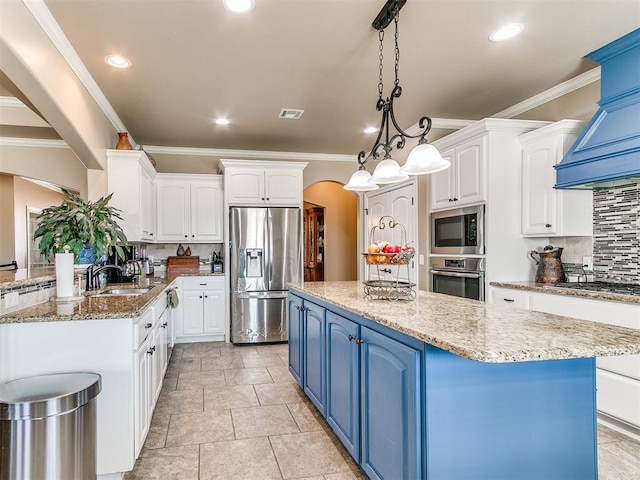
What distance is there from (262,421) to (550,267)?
266 cm

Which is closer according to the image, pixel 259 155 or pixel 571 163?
pixel 571 163

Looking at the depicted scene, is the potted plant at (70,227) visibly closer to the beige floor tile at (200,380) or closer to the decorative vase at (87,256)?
the decorative vase at (87,256)

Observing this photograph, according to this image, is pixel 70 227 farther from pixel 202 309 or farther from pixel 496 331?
pixel 202 309

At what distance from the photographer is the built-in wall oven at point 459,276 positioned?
3.63 m

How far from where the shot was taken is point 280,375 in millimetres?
3844

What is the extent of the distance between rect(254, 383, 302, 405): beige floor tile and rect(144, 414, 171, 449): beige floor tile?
729mm

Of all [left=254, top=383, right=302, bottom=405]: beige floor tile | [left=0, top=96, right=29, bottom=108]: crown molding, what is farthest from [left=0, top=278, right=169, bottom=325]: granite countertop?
[left=0, top=96, right=29, bottom=108]: crown molding

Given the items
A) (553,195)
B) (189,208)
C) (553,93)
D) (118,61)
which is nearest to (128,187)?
(189,208)

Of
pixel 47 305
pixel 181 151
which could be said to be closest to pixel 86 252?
pixel 47 305

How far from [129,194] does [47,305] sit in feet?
6.66

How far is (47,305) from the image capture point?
7.95 feet

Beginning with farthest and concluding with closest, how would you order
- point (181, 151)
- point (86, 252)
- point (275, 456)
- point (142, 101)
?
point (181, 151) → point (142, 101) → point (86, 252) → point (275, 456)

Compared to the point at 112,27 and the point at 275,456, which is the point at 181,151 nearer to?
the point at 112,27

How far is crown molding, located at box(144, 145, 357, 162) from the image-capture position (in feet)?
18.6
